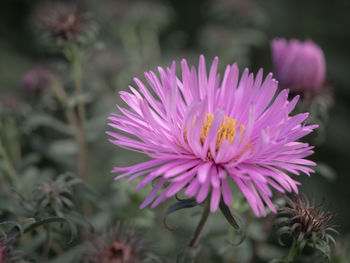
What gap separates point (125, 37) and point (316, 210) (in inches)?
70.8

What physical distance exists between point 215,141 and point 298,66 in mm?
544

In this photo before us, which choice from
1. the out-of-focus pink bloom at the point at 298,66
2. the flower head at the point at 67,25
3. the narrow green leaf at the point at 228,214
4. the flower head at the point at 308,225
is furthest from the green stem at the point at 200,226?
the flower head at the point at 67,25

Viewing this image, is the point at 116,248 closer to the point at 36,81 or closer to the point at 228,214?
the point at 228,214

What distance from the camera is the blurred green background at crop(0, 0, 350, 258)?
151 centimetres

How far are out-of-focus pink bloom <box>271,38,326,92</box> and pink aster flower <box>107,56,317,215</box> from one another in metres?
0.33

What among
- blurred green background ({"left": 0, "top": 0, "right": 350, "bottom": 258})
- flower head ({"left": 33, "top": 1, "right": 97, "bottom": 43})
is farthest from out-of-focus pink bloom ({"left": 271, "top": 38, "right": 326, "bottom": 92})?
flower head ({"left": 33, "top": 1, "right": 97, "bottom": 43})

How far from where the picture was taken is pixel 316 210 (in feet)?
2.59

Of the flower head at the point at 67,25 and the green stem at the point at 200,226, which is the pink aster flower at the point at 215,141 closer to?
the green stem at the point at 200,226

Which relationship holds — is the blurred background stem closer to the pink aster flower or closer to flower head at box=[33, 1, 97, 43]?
flower head at box=[33, 1, 97, 43]

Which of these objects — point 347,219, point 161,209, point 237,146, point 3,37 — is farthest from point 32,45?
point 237,146

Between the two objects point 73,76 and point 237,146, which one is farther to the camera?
point 73,76

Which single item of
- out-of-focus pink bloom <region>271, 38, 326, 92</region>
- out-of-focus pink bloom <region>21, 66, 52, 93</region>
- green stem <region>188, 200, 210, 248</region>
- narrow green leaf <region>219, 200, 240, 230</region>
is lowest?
green stem <region>188, 200, 210, 248</region>

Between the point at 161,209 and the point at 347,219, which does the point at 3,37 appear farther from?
the point at 347,219

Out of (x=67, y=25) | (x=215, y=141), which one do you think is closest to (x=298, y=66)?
(x=215, y=141)
